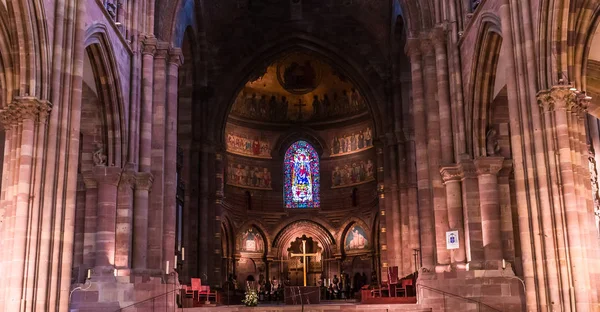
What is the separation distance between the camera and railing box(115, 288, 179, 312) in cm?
2300

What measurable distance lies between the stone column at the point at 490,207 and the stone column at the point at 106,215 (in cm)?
1217

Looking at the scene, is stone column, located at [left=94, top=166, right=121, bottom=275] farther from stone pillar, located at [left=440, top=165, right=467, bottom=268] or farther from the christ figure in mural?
the christ figure in mural

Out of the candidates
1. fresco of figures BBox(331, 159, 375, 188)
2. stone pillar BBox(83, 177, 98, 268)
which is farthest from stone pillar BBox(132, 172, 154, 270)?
fresco of figures BBox(331, 159, 375, 188)

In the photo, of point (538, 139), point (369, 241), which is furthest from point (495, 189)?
point (369, 241)

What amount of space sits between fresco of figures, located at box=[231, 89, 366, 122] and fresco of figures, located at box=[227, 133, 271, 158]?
4.99ft

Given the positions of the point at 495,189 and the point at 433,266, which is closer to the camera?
the point at 495,189

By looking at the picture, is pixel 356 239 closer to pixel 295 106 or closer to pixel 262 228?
pixel 262 228

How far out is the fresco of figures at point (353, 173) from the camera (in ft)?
152

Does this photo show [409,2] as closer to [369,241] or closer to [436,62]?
[436,62]

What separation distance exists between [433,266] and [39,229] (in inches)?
575

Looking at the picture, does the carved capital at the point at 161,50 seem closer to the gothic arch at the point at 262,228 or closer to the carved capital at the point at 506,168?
the carved capital at the point at 506,168

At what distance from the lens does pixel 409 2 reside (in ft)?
91.5

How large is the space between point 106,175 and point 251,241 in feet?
79.6

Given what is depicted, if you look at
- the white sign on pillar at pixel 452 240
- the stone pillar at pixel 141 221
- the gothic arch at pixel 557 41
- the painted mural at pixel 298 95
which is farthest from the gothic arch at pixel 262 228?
the gothic arch at pixel 557 41
